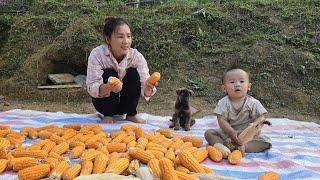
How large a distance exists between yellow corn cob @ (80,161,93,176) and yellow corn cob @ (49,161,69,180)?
117mm

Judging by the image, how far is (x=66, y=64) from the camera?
28.1 ft

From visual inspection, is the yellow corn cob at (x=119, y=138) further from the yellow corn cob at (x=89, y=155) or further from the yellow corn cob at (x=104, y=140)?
the yellow corn cob at (x=89, y=155)

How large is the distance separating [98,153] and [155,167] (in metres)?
0.59

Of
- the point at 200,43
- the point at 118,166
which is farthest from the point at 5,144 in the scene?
the point at 200,43

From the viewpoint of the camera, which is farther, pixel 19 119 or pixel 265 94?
pixel 265 94

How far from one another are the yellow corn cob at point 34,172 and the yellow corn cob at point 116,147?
0.71 meters

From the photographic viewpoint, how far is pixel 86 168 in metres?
2.96

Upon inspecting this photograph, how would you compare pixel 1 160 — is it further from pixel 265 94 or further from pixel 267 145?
pixel 265 94

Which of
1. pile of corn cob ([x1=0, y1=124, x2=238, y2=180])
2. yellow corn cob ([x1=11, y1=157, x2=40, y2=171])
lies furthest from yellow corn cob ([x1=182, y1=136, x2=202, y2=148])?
yellow corn cob ([x1=11, y1=157, x2=40, y2=171])

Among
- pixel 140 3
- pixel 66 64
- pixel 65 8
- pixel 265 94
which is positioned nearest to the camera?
pixel 265 94

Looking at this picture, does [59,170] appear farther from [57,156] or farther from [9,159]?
[9,159]

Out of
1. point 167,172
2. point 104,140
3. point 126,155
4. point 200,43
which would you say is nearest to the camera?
point 167,172

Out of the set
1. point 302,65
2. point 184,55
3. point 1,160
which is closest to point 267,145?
point 1,160

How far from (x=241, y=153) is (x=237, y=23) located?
6112 millimetres
